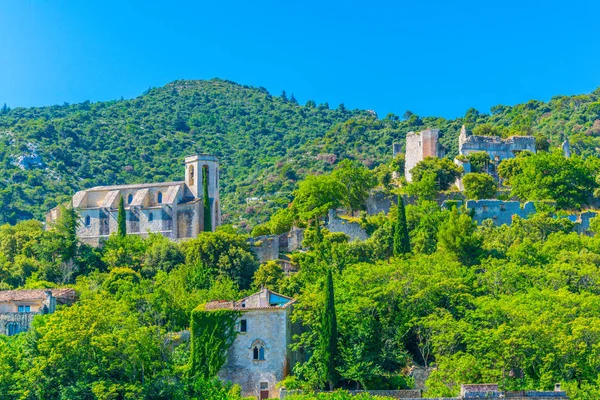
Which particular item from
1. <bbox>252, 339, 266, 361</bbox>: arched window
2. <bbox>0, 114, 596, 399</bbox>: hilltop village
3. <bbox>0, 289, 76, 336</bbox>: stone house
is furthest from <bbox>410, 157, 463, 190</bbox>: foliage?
<bbox>252, 339, 266, 361</bbox>: arched window

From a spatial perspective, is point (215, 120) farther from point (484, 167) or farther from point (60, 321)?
point (60, 321)

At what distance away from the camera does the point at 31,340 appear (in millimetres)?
49938

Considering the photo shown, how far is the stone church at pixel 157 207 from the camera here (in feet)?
241

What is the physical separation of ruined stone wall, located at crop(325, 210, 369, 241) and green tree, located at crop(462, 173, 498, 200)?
10.0 meters

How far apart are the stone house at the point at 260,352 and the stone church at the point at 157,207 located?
23.2 metres

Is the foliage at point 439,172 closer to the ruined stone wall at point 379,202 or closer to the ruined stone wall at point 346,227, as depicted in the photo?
the ruined stone wall at point 379,202

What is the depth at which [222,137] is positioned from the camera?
138625 millimetres

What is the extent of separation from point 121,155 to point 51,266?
189 feet

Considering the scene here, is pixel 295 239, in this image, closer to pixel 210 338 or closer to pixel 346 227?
pixel 346 227

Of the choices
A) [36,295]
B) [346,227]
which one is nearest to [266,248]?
[346,227]

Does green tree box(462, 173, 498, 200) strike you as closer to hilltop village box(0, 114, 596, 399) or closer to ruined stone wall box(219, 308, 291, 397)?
hilltop village box(0, 114, 596, 399)

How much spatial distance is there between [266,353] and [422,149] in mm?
41711

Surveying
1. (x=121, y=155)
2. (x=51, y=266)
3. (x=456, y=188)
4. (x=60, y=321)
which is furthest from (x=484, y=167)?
(x=121, y=155)

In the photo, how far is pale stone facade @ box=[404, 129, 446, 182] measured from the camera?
3442 inches
